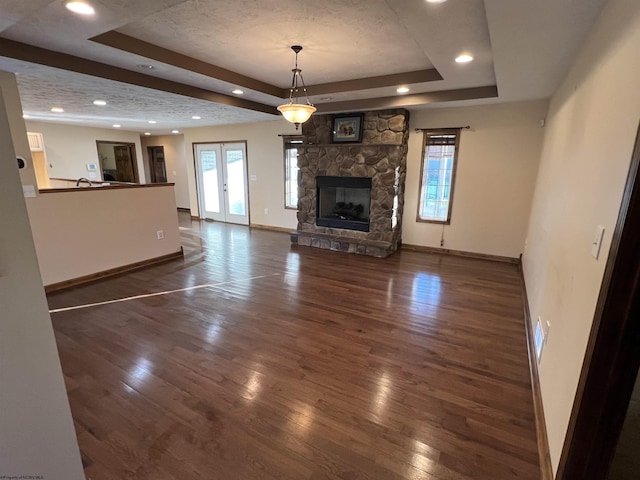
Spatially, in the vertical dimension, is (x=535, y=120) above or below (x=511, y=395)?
above

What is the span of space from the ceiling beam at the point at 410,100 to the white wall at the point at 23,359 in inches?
176

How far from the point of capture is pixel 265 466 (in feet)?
5.03

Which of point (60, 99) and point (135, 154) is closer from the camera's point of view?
point (60, 99)

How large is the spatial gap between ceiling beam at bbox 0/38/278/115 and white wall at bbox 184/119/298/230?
2.02 metres

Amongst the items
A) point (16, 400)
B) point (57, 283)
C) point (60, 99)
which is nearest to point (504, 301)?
point (16, 400)

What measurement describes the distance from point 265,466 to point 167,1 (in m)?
2.75

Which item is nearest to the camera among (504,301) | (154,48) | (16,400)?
(16,400)

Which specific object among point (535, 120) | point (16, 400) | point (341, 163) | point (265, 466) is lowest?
point (265, 466)

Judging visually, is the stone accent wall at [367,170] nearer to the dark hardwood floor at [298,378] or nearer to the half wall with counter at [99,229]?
the dark hardwood floor at [298,378]

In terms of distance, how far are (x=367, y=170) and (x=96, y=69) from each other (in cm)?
370

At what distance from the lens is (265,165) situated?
6910 mm

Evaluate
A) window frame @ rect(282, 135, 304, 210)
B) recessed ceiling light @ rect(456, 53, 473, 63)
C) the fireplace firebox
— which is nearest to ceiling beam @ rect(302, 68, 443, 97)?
recessed ceiling light @ rect(456, 53, 473, 63)

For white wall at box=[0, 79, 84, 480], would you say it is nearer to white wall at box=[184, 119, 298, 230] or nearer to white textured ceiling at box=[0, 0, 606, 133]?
white textured ceiling at box=[0, 0, 606, 133]

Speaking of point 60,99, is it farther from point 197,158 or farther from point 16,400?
point 16,400
